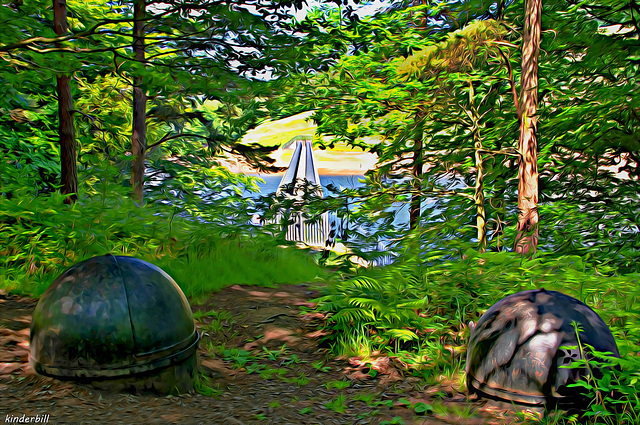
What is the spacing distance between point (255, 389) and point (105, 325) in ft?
5.35

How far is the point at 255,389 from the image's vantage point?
4.75m

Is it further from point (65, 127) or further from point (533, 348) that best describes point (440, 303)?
point (65, 127)

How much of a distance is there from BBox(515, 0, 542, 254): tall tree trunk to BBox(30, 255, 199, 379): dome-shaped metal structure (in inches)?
215

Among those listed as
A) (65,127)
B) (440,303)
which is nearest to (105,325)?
(440,303)

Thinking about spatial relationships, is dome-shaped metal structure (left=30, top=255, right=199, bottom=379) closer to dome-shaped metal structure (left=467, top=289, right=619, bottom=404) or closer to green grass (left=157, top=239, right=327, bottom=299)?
dome-shaped metal structure (left=467, top=289, right=619, bottom=404)

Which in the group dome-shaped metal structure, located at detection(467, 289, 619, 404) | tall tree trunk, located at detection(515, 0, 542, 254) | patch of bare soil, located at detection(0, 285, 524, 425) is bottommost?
patch of bare soil, located at detection(0, 285, 524, 425)

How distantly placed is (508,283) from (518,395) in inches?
101

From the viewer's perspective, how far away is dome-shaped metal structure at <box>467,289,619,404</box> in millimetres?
A: 3727

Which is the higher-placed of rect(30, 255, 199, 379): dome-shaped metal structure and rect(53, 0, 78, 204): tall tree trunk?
rect(53, 0, 78, 204): tall tree trunk

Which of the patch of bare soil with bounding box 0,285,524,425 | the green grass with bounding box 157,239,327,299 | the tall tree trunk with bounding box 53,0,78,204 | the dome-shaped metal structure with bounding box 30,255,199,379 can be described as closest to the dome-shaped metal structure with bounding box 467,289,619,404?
the patch of bare soil with bounding box 0,285,524,425

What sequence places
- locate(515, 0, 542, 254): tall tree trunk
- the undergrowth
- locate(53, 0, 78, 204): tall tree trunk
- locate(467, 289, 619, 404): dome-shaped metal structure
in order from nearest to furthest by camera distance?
1. locate(467, 289, 619, 404): dome-shaped metal structure
2. the undergrowth
3. locate(515, 0, 542, 254): tall tree trunk
4. locate(53, 0, 78, 204): tall tree trunk

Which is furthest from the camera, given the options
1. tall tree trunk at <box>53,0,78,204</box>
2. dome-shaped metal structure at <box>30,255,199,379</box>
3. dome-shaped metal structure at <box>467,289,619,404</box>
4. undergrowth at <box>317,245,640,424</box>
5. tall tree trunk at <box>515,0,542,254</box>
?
tall tree trunk at <box>53,0,78,204</box>

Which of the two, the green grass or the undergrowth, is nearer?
the undergrowth

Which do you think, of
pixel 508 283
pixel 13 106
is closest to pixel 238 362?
pixel 508 283
